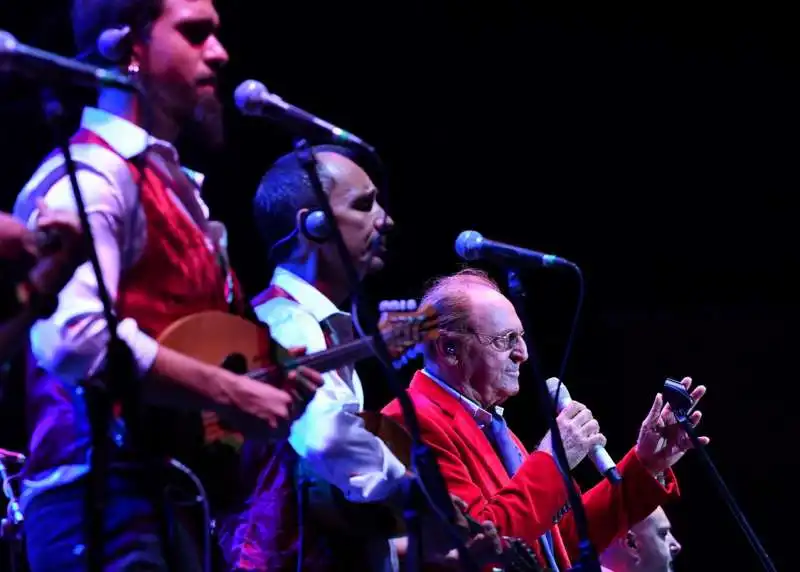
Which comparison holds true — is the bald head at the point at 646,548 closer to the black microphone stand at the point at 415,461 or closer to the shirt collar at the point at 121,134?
the black microphone stand at the point at 415,461

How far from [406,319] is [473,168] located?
3.18 m

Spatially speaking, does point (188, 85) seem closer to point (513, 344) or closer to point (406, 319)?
point (406, 319)

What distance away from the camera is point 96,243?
217 cm

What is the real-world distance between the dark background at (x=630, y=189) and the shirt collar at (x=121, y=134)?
307 centimetres

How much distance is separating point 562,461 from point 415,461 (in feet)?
1.80

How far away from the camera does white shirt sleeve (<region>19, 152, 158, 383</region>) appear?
2.10 m

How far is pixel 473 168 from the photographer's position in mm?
5984

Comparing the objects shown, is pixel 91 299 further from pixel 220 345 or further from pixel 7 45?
pixel 7 45

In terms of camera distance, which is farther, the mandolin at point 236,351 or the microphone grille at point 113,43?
the microphone grille at point 113,43

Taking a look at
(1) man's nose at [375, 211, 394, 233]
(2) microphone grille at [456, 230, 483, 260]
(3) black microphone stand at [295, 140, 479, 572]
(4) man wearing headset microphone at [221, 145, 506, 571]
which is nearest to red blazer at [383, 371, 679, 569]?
(4) man wearing headset microphone at [221, 145, 506, 571]

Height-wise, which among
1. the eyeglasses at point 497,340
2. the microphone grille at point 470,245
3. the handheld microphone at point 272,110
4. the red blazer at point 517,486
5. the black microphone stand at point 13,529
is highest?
the handheld microphone at point 272,110

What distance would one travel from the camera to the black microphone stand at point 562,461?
280 cm

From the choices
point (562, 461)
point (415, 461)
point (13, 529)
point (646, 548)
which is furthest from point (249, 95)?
point (646, 548)

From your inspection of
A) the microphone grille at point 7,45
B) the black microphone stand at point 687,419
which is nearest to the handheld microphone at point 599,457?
the black microphone stand at point 687,419
